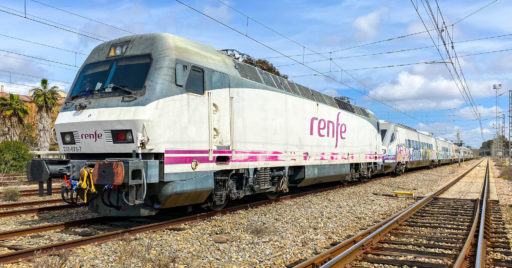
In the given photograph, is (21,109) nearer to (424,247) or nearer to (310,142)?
(310,142)

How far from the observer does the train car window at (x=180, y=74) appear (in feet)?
26.0

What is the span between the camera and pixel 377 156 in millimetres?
21125

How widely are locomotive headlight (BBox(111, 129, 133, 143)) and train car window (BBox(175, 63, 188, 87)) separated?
1.36 m

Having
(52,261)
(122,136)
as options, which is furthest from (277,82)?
(52,261)

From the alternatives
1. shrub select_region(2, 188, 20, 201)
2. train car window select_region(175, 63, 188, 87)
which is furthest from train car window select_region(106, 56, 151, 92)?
shrub select_region(2, 188, 20, 201)

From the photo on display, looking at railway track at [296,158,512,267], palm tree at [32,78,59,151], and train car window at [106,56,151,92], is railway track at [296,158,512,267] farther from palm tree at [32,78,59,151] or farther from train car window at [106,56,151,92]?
palm tree at [32,78,59,151]

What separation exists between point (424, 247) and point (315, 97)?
8312 mm

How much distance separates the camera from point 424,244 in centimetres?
716

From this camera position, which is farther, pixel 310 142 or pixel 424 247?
pixel 310 142

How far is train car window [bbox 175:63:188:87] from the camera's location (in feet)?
26.0

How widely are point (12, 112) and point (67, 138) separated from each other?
102 feet

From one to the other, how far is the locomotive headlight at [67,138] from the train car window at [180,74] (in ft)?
7.93

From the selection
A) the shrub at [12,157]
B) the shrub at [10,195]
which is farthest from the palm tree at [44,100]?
the shrub at [10,195]

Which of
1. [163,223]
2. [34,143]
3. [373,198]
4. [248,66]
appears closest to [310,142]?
[373,198]
